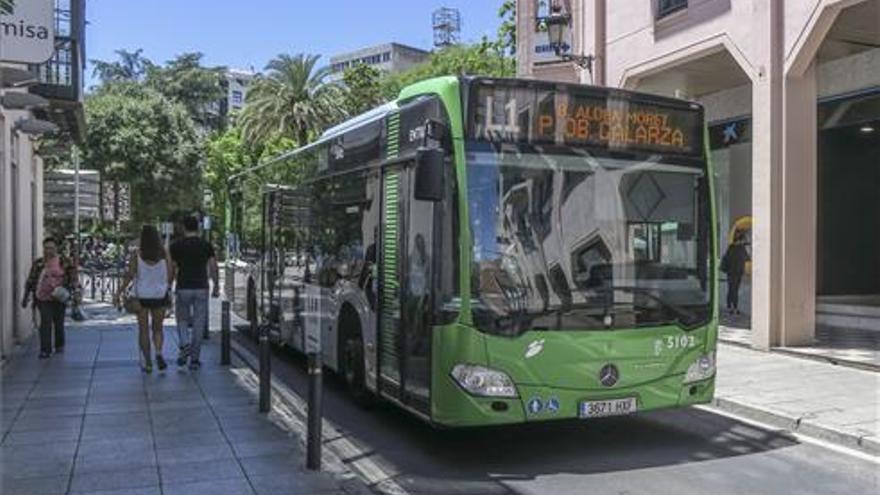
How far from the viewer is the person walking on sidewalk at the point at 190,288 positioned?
38.8 ft

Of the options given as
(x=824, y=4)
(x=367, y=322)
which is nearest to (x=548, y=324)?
(x=367, y=322)

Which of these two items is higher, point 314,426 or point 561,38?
point 561,38

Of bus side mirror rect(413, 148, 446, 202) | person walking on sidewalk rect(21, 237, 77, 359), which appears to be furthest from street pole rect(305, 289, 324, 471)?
person walking on sidewalk rect(21, 237, 77, 359)

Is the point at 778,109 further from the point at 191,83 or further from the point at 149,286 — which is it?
the point at 191,83

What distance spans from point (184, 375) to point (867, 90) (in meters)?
12.5

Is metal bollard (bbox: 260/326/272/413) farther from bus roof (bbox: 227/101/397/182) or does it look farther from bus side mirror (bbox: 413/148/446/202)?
bus side mirror (bbox: 413/148/446/202)

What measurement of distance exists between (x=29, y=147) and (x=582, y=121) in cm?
1330

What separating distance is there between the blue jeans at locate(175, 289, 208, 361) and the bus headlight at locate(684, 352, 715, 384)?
629 cm

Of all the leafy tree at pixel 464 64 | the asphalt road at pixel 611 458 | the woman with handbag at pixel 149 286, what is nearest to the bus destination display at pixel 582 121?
the asphalt road at pixel 611 458

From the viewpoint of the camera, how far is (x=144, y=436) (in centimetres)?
782

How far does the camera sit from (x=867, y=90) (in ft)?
54.6

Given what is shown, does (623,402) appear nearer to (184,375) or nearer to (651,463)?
(651,463)

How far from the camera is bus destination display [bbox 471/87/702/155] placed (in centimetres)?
736

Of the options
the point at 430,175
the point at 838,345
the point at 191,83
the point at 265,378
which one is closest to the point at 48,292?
the point at 265,378
